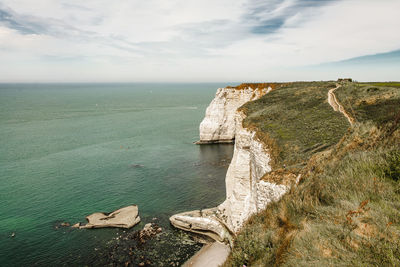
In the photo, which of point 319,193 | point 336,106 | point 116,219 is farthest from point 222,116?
point 319,193

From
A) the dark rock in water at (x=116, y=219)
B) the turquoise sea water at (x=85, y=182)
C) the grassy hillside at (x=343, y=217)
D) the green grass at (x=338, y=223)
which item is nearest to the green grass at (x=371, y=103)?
the grassy hillside at (x=343, y=217)

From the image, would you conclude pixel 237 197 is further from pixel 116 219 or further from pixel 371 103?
pixel 371 103

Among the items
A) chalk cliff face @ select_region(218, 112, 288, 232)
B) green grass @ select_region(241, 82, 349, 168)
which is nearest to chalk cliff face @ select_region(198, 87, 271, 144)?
green grass @ select_region(241, 82, 349, 168)

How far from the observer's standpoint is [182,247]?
2197 centimetres

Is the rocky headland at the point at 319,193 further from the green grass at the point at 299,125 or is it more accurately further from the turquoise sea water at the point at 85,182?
the turquoise sea water at the point at 85,182

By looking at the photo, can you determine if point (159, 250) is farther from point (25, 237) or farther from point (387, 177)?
point (387, 177)

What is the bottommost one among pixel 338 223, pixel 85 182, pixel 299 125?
pixel 85 182

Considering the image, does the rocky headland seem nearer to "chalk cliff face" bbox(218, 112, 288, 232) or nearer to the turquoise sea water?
"chalk cliff face" bbox(218, 112, 288, 232)

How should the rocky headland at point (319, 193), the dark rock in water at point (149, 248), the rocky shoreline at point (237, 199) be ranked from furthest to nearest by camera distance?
1. the dark rock in water at point (149, 248)
2. the rocky shoreline at point (237, 199)
3. the rocky headland at point (319, 193)

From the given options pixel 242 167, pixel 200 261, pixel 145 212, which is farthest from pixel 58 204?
pixel 242 167

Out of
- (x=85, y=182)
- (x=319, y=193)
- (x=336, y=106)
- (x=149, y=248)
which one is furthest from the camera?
(x=85, y=182)

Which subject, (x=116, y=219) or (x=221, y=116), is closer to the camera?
(x=116, y=219)

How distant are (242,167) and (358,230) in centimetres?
1726

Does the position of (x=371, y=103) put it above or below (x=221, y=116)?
above
